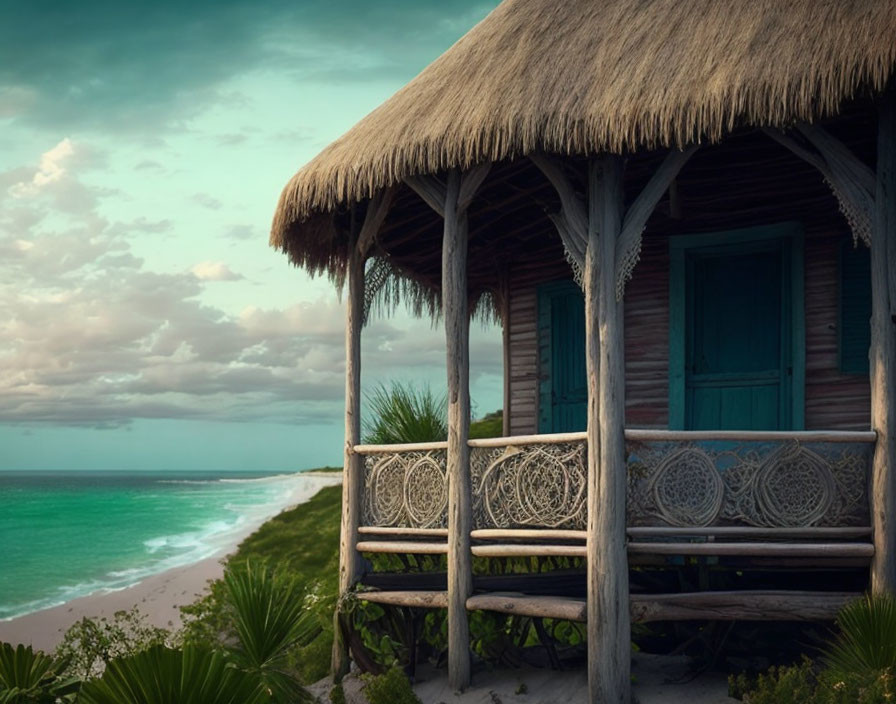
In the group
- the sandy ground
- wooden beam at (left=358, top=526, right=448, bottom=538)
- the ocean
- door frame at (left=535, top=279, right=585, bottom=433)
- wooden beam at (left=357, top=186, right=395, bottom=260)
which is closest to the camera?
the sandy ground

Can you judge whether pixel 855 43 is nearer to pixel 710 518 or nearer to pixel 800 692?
pixel 710 518

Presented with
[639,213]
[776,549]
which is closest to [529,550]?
[776,549]

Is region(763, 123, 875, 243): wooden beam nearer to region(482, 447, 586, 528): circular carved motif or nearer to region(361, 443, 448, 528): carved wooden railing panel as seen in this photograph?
region(482, 447, 586, 528): circular carved motif

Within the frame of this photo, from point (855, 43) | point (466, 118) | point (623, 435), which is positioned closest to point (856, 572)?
point (623, 435)

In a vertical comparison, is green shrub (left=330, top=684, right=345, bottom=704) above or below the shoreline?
above

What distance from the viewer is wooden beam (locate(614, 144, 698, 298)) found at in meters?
8.37

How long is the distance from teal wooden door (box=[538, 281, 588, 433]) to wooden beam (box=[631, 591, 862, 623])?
3180 mm

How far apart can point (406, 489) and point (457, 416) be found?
911 mm

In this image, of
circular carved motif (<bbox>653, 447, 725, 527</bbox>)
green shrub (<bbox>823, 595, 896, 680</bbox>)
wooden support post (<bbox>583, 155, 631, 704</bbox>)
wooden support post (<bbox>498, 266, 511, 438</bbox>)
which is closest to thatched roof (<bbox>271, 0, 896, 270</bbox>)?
wooden support post (<bbox>583, 155, 631, 704</bbox>)

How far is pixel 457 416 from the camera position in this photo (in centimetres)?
923

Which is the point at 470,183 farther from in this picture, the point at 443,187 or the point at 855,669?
the point at 855,669

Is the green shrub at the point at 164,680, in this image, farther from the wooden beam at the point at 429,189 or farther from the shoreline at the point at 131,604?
the shoreline at the point at 131,604

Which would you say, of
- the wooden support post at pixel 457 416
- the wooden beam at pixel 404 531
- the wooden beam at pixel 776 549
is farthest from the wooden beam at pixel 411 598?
the wooden beam at pixel 776 549

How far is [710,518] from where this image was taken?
816 centimetres
